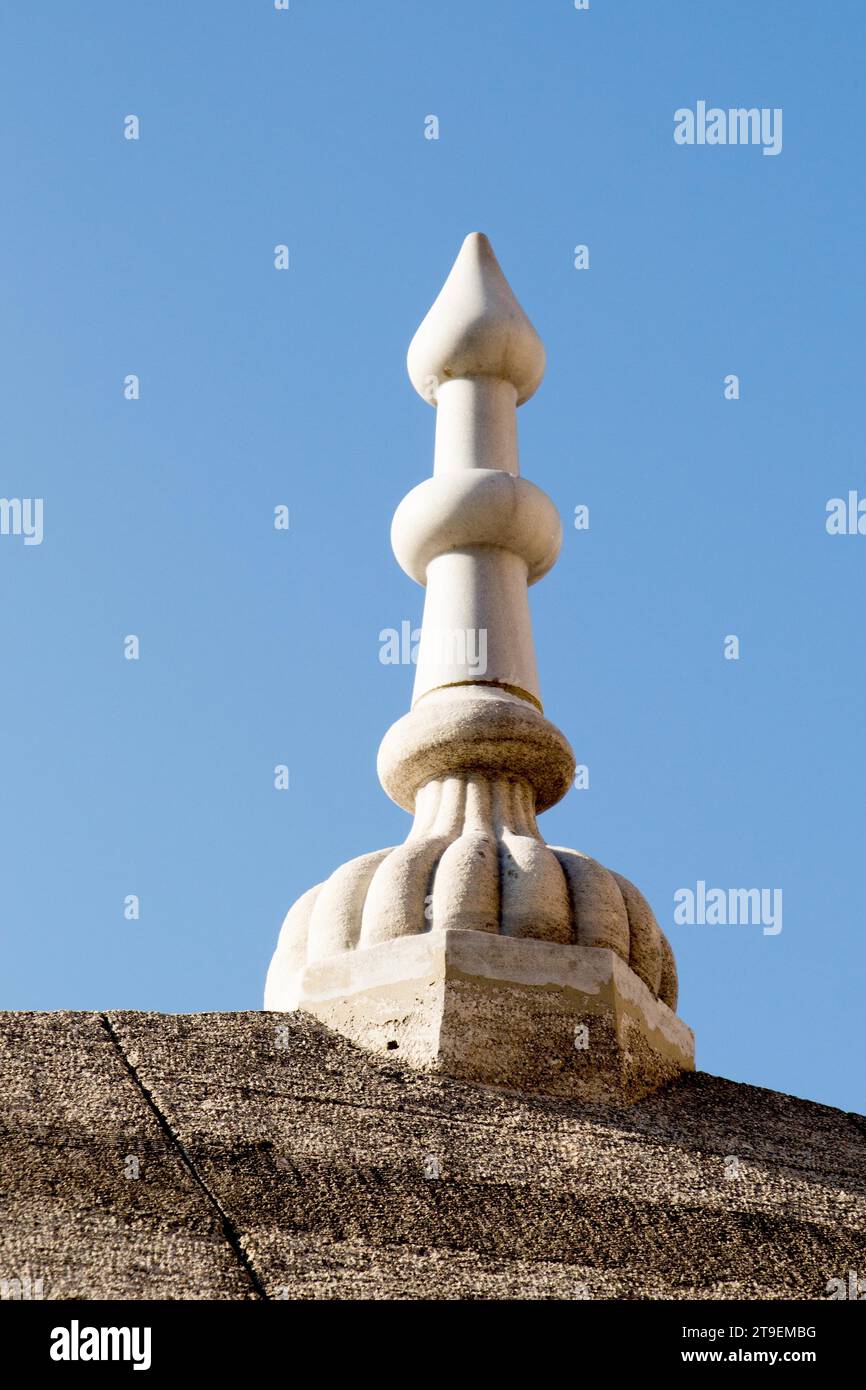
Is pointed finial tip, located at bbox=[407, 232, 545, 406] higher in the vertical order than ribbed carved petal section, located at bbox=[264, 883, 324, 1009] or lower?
higher

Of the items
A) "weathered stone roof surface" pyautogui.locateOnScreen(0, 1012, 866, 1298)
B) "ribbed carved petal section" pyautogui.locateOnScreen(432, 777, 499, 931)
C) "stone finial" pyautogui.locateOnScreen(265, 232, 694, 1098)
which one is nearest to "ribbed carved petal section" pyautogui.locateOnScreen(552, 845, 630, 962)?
"stone finial" pyautogui.locateOnScreen(265, 232, 694, 1098)

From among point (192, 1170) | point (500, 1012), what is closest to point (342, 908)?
point (500, 1012)

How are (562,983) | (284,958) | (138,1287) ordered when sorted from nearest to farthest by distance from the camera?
(138,1287) → (562,983) → (284,958)

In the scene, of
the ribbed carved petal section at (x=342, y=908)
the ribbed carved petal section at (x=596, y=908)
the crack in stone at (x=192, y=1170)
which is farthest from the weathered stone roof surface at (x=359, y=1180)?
the ribbed carved petal section at (x=596, y=908)

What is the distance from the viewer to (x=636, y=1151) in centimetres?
805

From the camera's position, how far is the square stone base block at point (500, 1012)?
8.67 metres

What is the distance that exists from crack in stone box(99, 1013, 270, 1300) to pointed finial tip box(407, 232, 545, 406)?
4905mm

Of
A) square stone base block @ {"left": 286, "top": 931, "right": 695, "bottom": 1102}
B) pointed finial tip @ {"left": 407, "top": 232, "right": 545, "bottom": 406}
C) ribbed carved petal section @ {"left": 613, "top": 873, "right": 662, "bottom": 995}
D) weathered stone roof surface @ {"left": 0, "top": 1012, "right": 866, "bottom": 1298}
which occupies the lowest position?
weathered stone roof surface @ {"left": 0, "top": 1012, "right": 866, "bottom": 1298}

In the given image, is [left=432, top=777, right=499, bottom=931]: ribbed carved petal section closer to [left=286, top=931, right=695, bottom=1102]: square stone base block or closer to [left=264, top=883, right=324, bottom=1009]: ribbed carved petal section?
[left=286, top=931, right=695, bottom=1102]: square stone base block

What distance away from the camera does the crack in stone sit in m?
6.57

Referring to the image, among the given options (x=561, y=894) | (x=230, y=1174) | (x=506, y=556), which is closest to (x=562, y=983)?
(x=561, y=894)

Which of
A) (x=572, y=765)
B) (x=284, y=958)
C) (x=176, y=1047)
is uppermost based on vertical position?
(x=572, y=765)
